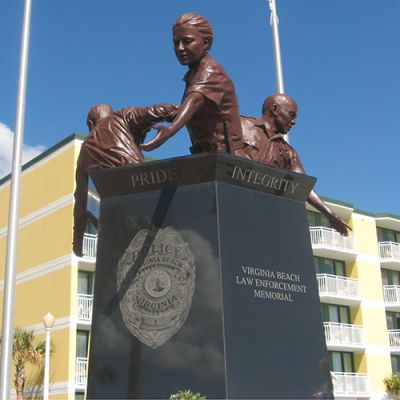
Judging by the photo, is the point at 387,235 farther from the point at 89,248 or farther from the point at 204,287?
the point at 204,287

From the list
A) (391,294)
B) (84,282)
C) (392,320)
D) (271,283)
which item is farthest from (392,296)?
(271,283)

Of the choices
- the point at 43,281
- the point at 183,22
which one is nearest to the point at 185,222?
the point at 183,22

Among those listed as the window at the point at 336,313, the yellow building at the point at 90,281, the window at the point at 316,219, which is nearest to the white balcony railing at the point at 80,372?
the yellow building at the point at 90,281

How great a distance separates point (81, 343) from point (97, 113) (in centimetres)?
2976

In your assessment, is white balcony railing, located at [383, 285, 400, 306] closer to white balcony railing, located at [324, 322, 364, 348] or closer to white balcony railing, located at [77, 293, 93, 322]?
white balcony railing, located at [324, 322, 364, 348]

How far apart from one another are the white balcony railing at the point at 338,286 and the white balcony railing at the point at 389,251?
3825 mm

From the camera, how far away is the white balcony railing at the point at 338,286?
44.8m

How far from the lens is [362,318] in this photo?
1850 inches

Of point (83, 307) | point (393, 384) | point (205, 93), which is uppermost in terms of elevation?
point (83, 307)

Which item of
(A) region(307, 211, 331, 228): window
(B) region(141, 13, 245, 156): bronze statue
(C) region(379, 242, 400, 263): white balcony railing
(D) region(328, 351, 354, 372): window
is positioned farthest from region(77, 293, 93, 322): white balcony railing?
(B) region(141, 13, 245, 156): bronze statue

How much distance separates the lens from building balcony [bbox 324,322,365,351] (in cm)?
4366

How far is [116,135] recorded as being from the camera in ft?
22.8

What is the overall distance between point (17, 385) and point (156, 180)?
3031 centimetres

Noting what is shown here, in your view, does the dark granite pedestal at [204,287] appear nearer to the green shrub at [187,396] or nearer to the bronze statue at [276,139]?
the green shrub at [187,396]
